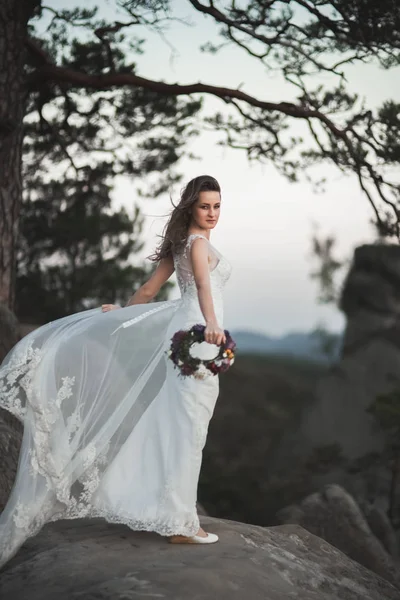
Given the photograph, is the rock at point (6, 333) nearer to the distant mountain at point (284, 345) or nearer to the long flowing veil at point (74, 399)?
the long flowing veil at point (74, 399)

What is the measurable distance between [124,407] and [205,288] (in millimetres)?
989

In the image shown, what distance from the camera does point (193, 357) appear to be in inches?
185

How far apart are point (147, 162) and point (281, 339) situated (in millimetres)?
42157

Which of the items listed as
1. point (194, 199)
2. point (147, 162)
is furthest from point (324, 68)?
point (194, 199)

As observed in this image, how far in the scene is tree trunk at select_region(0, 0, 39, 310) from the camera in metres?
8.89

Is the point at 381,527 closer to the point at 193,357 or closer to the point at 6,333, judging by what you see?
the point at 6,333

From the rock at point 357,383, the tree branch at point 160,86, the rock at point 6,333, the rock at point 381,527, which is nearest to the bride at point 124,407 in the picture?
the rock at point 6,333

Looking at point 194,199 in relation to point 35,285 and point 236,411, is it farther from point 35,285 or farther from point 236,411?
point 236,411

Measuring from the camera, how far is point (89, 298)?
15.7 m

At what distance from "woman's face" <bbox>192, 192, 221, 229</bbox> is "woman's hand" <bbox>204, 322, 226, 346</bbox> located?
75 centimetres

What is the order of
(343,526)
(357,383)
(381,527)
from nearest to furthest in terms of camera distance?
(343,526) → (381,527) → (357,383)

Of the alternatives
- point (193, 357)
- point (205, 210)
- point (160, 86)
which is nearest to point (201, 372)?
point (193, 357)

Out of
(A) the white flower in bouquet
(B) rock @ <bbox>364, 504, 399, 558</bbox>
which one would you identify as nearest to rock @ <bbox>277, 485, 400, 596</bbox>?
(B) rock @ <bbox>364, 504, 399, 558</bbox>

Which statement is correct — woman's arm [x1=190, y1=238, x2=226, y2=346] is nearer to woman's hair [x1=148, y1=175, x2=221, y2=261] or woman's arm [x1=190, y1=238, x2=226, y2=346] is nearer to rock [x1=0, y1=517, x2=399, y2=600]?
woman's hair [x1=148, y1=175, x2=221, y2=261]
